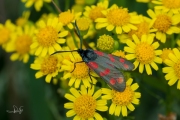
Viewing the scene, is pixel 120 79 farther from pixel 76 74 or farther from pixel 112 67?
pixel 76 74

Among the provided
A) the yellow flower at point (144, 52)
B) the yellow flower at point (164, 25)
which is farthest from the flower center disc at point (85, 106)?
the yellow flower at point (164, 25)

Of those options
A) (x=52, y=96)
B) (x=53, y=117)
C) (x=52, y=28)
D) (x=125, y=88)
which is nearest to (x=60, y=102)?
(x=52, y=96)

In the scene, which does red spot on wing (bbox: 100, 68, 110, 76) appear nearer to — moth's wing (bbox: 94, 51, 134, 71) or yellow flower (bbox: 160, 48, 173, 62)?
moth's wing (bbox: 94, 51, 134, 71)

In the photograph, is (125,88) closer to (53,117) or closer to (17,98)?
(53,117)

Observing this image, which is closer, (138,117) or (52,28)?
(52,28)

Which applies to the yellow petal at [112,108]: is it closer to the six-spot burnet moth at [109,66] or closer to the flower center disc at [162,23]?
the six-spot burnet moth at [109,66]

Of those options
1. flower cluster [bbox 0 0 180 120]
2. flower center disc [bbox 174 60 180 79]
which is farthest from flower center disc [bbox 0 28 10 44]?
flower center disc [bbox 174 60 180 79]
